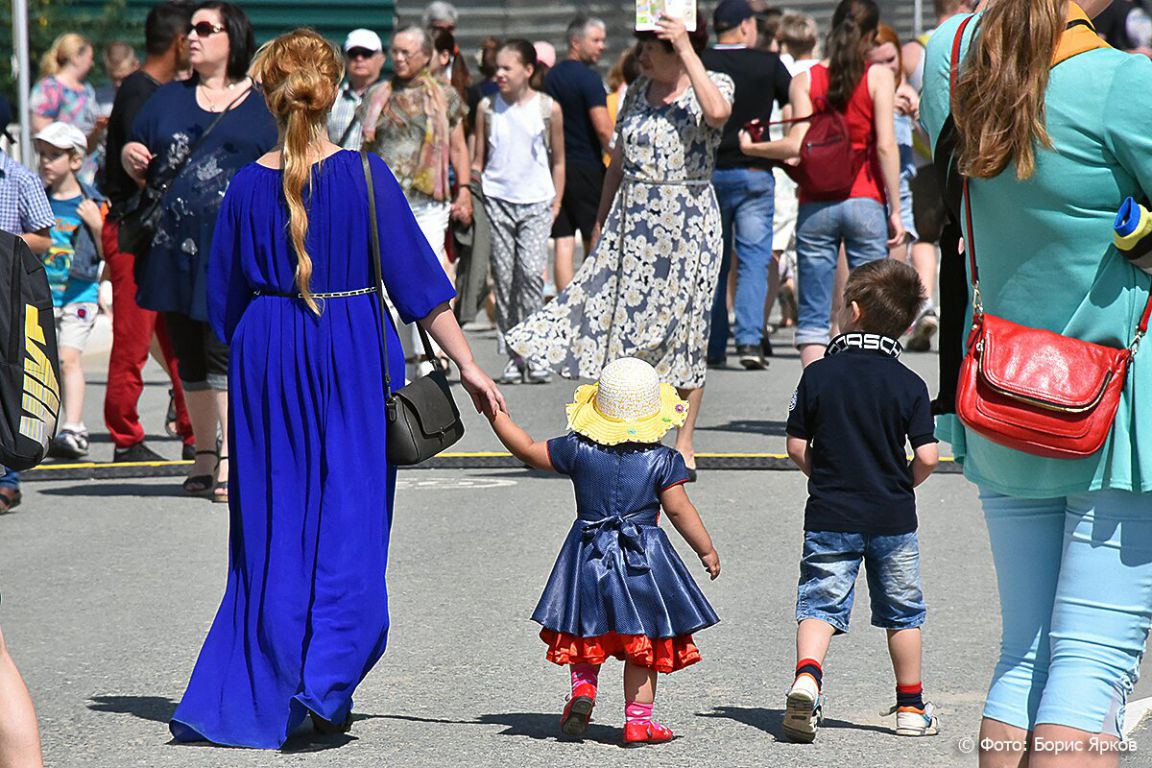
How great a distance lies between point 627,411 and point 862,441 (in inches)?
24.1

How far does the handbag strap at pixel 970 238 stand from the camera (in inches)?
141

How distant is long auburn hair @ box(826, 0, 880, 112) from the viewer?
9.63 meters

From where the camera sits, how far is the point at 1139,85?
344cm

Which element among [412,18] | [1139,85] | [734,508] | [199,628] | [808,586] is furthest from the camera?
[412,18]

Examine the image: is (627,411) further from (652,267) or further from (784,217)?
(784,217)

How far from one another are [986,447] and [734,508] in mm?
4578

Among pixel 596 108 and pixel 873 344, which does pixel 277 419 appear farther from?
pixel 596 108

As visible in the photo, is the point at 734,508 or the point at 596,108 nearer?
the point at 734,508

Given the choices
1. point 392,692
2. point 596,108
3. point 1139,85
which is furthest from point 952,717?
point 596,108

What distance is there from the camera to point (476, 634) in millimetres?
6262

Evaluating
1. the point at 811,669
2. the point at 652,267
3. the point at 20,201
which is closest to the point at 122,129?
the point at 20,201

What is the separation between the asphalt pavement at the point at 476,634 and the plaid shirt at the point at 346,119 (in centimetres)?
298

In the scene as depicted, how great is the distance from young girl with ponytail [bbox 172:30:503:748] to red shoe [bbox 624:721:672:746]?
2.34ft

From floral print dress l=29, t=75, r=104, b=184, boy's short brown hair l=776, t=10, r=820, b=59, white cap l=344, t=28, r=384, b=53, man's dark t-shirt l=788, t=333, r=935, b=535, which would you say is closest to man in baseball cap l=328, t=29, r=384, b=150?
white cap l=344, t=28, r=384, b=53
